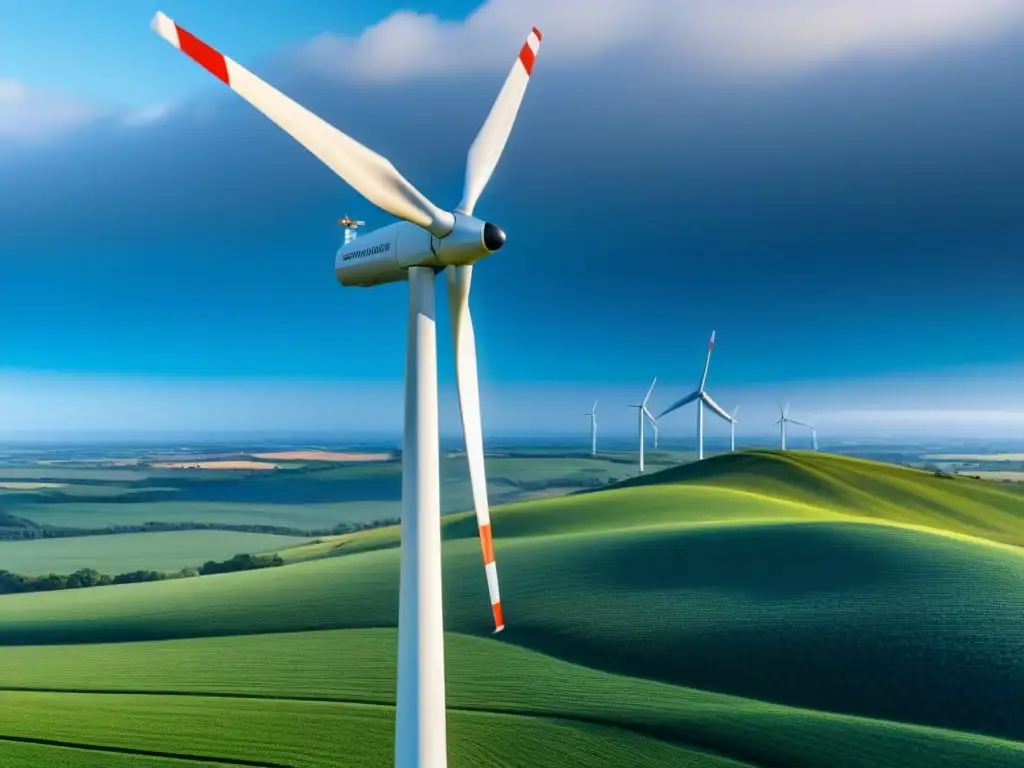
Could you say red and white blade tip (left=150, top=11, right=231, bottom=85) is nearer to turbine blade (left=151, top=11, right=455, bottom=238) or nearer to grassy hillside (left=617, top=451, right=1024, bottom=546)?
turbine blade (left=151, top=11, right=455, bottom=238)

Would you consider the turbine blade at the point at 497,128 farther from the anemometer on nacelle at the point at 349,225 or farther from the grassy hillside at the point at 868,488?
the grassy hillside at the point at 868,488

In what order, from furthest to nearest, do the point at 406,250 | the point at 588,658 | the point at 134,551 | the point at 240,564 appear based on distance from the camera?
the point at 134,551 < the point at 240,564 < the point at 588,658 < the point at 406,250

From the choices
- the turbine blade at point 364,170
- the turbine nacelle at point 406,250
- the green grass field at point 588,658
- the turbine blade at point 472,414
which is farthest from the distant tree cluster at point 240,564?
the turbine blade at point 364,170

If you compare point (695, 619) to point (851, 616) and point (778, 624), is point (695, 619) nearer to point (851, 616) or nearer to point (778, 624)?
point (778, 624)

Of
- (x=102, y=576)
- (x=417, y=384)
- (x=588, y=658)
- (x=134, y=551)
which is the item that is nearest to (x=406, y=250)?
(x=417, y=384)

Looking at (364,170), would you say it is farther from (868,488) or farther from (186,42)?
(868,488)

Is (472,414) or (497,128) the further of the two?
(497,128)

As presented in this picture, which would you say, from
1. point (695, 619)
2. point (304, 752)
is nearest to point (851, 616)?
point (695, 619)
